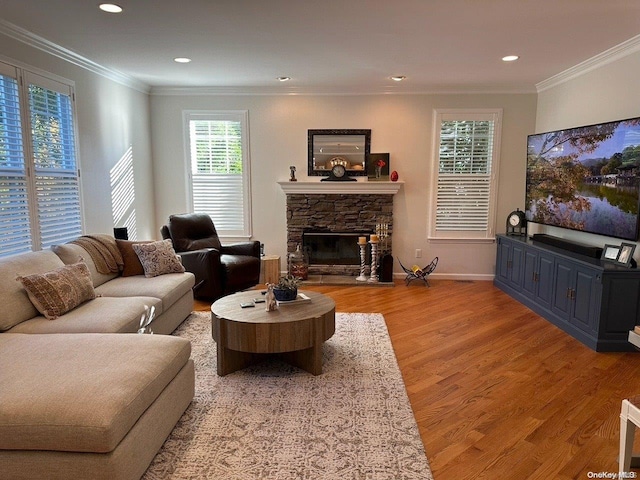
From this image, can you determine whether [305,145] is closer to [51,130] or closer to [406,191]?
[406,191]

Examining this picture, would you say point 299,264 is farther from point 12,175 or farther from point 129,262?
point 12,175

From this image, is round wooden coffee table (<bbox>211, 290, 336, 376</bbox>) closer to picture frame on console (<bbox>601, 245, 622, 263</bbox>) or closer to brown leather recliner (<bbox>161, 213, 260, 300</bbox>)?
brown leather recliner (<bbox>161, 213, 260, 300</bbox>)

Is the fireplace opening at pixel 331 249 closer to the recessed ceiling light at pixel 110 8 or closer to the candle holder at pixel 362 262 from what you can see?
the candle holder at pixel 362 262

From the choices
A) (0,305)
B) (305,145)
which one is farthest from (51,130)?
(305,145)

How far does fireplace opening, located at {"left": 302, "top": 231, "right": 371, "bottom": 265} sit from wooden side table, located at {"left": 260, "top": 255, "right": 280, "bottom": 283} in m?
0.58

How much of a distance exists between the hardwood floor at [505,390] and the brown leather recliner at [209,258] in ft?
1.23

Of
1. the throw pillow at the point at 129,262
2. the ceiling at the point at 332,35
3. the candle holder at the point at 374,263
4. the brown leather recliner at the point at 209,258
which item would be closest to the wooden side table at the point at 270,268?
the brown leather recliner at the point at 209,258

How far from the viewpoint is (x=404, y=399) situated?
2846 mm

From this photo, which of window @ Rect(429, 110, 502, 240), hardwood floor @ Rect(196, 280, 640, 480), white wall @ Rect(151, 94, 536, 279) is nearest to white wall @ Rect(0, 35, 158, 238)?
white wall @ Rect(151, 94, 536, 279)

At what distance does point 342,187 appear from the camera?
6.00 metres

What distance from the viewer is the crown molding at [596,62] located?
3.89 metres

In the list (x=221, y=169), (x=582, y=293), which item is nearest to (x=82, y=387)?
(x=582, y=293)

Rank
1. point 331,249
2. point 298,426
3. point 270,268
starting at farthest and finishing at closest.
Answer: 1. point 331,249
2. point 270,268
3. point 298,426

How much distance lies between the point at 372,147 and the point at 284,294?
3.37 meters
